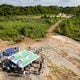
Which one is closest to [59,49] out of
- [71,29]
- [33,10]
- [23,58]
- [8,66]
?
[23,58]

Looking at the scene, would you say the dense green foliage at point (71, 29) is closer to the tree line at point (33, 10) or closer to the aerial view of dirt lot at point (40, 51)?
the aerial view of dirt lot at point (40, 51)

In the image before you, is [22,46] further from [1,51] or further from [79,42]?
[79,42]

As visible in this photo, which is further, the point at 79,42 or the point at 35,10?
the point at 35,10

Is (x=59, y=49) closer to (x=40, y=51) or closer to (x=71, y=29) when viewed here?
(x=40, y=51)

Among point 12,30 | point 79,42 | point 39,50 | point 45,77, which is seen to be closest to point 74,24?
point 79,42

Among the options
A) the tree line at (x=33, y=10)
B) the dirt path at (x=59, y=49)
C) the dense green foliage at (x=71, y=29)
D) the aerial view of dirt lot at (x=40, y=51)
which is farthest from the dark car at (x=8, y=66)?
the tree line at (x=33, y=10)

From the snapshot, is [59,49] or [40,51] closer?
[40,51]

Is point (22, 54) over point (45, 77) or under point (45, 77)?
over

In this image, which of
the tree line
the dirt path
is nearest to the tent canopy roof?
the dirt path

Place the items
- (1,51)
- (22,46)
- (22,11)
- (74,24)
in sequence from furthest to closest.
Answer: (22,11), (74,24), (22,46), (1,51)
